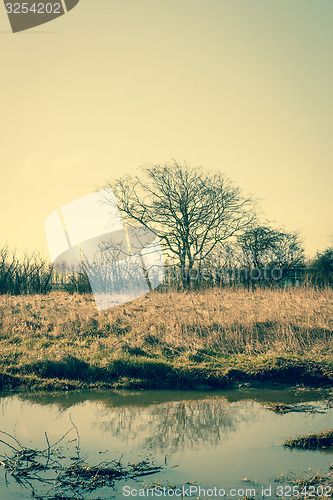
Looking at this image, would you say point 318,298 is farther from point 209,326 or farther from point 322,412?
point 322,412

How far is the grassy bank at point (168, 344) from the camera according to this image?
10719 millimetres

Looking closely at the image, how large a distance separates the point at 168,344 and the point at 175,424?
15.4 feet

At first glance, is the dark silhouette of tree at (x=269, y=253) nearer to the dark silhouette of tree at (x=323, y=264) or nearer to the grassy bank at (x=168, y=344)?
the dark silhouette of tree at (x=323, y=264)

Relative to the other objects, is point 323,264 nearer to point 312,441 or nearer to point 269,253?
point 269,253

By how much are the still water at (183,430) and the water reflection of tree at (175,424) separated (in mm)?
14

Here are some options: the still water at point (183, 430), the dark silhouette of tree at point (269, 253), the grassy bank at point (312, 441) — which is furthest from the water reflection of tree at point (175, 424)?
the dark silhouette of tree at point (269, 253)

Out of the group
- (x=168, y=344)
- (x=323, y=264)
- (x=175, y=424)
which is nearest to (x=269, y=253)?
(x=323, y=264)

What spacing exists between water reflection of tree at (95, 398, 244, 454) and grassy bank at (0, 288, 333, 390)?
4.86ft

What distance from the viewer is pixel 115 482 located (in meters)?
5.63

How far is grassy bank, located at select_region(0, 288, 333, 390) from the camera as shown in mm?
10719

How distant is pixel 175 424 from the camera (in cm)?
800

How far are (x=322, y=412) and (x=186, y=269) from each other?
2389cm

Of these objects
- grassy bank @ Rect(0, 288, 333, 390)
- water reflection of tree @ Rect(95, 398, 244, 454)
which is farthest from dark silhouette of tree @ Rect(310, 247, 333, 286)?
water reflection of tree @ Rect(95, 398, 244, 454)

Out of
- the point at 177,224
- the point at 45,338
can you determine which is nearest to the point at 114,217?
the point at 177,224
